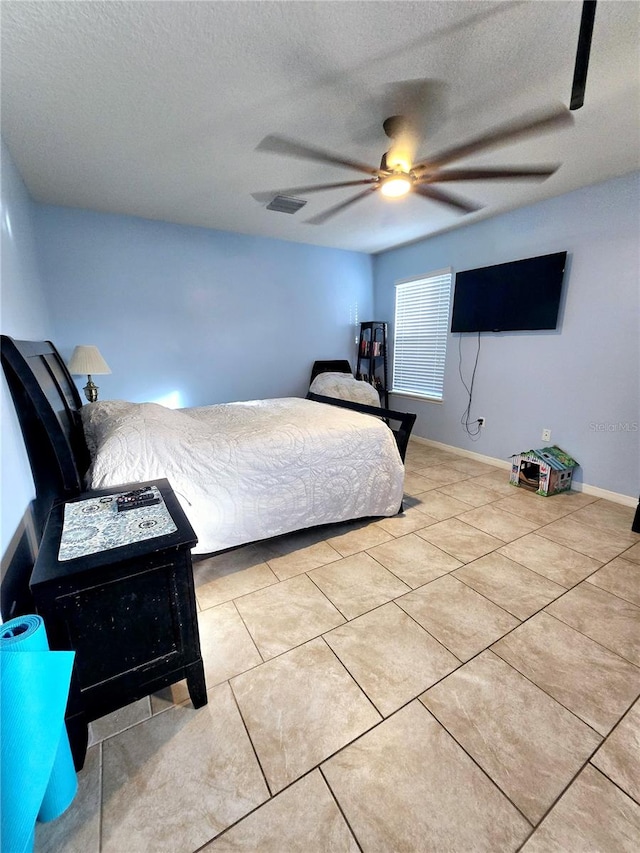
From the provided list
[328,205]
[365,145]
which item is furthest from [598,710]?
[328,205]

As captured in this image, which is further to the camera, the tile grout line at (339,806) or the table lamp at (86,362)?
the table lamp at (86,362)

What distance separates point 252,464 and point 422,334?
11.0ft

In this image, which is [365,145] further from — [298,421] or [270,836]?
[270,836]

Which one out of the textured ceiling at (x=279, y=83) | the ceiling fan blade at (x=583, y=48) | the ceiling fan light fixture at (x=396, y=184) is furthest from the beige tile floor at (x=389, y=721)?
the textured ceiling at (x=279, y=83)

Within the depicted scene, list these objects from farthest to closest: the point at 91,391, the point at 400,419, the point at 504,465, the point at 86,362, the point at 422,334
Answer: the point at 422,334 → the point at 504,465 → the point at 91,391 → the point at 86,362 → the point at 400,419

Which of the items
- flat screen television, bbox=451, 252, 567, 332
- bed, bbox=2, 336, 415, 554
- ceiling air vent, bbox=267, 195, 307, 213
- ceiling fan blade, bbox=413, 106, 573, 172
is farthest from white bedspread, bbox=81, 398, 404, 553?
flat screen television, bbox=451, 252, 567, 332

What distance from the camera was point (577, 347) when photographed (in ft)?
9.91

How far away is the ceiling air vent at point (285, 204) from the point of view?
2951mm

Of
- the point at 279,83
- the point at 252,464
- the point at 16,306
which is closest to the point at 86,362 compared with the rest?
the point at 16,306

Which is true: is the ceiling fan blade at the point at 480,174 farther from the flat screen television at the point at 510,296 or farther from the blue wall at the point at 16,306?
the blue wall at the point at 16,306

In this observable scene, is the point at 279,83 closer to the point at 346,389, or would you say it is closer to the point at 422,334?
the point at 346,389

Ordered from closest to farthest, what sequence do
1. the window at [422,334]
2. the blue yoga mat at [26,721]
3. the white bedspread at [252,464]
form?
1. the blue yoga mat at [26,721]
2. the white bedspread at [252,464]
3. the window at [422,334]

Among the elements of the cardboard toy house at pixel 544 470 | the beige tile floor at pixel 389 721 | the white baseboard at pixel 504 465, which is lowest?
the beige tile floor at pixel 389 721

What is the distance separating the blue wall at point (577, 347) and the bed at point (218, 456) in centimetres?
164
